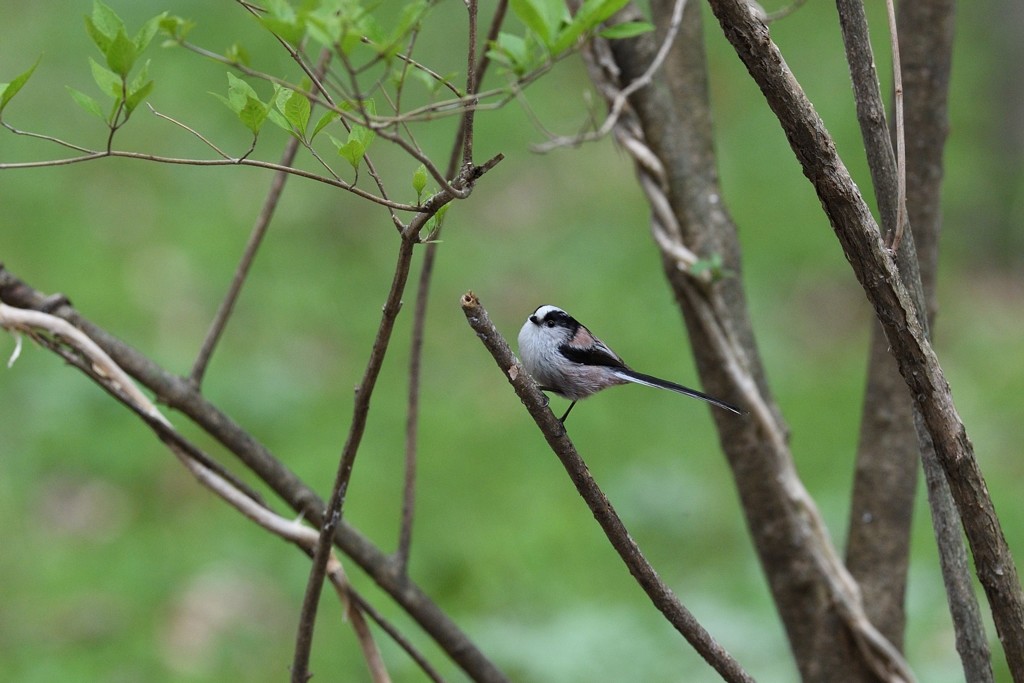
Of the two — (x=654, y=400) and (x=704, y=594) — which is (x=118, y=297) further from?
(x=704, y=594)

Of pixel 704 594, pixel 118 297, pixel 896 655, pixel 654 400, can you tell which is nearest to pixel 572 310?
pixel 654 400

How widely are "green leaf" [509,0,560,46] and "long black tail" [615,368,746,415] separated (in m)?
1.34

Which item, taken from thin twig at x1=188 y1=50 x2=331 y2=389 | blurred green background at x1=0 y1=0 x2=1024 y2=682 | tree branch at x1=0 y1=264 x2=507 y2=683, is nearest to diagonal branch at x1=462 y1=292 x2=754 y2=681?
tree branch at x1=0 y1=264 x2=507 y2=683

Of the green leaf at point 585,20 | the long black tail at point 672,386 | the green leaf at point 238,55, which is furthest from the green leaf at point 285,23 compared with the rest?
the long black tail at point 672,386

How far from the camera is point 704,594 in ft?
17.4

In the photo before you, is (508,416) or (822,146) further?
(508,416)

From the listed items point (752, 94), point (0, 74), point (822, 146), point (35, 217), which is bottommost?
point (822, 146)

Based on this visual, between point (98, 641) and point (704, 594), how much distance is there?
3017 millimetres

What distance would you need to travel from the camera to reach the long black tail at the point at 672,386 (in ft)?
8.20

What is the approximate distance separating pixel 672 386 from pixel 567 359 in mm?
310

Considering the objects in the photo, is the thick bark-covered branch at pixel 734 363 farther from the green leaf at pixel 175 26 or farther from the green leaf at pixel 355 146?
the green leaf at pixel 175 26

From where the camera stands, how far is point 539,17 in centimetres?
126

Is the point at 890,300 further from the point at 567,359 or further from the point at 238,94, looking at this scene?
the point at 567,359

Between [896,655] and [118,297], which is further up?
[118,297]
